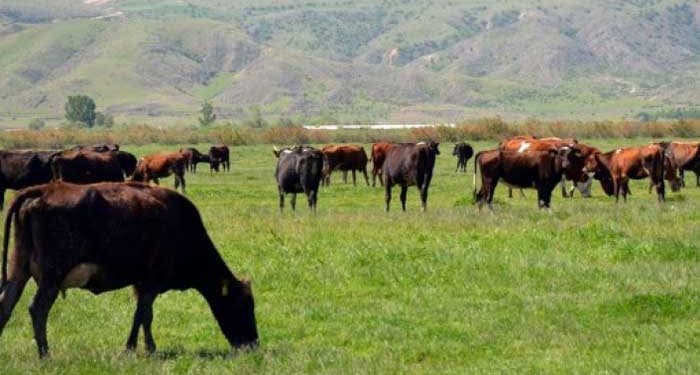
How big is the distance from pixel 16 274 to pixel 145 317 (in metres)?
1.47

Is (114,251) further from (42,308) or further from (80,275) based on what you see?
(42,308)

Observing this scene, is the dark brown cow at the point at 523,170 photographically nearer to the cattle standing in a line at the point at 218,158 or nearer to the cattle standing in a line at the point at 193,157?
the cattle standing in a line at the point at 193,157

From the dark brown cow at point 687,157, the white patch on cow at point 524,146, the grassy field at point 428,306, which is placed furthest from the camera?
the dark brown cow at point 687,157

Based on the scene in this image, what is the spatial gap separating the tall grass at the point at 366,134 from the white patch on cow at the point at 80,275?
225 ft

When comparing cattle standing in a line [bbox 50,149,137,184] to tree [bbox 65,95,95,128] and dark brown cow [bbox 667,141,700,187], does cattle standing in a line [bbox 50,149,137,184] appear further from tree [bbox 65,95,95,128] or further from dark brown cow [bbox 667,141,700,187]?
tree [bbox 65,95,95,128]

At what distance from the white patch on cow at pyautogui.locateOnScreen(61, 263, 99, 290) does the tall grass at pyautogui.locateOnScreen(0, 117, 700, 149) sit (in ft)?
225

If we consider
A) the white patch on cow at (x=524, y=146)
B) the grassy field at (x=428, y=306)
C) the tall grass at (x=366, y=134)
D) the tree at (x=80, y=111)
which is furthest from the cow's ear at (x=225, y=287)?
the tree at (x=80, y=111)

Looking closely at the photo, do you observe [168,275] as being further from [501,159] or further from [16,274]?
[501,159]

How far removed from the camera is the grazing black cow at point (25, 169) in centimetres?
3269

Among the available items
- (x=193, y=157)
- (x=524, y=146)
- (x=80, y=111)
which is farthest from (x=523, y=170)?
(x=80, y=111)

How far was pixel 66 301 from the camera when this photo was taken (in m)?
15.9

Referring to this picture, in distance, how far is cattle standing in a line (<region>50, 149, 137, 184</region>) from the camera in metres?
31.3

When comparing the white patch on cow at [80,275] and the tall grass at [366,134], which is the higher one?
the white patch on cow at [80,275]

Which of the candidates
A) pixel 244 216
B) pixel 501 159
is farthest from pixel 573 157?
pixel 244 216
